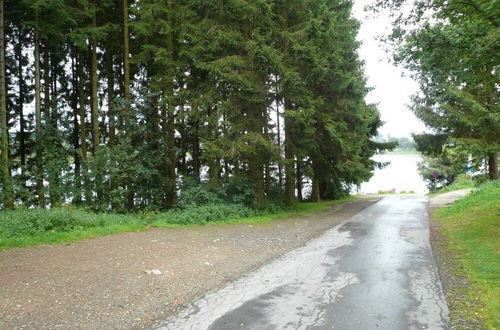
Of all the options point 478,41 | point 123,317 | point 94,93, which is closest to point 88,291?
point 123,317

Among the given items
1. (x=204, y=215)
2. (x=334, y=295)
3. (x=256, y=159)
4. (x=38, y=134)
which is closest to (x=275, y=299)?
(x=334, y=295)

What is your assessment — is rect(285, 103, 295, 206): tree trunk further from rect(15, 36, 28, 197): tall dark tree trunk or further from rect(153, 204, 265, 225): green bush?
rect(15, 36, 28, 197): tall dark tree trunk

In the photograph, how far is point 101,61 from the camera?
60.6ft

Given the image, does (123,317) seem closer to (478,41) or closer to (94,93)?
(478,41)

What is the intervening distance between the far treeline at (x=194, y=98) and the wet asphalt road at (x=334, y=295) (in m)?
6.00

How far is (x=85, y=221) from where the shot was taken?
984cm

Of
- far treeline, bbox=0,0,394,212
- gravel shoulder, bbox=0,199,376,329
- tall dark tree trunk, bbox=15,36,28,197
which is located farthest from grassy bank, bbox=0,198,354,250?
tall dark tree trunk, bbox=15,36,28,197

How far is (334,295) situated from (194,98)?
1007 cm

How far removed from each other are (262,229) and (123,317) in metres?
6.74

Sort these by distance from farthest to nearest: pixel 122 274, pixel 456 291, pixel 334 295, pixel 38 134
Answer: pixel 38 134, pixel 122 274, pixel 456 291, pixel 334 295

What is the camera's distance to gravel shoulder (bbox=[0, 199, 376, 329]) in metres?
4.23

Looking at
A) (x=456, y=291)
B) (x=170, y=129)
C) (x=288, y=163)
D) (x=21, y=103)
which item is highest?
(x=21, y=103)

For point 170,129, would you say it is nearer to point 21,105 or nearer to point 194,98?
point 194,98

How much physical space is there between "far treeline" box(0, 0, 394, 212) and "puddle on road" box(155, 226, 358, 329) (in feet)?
21.1
